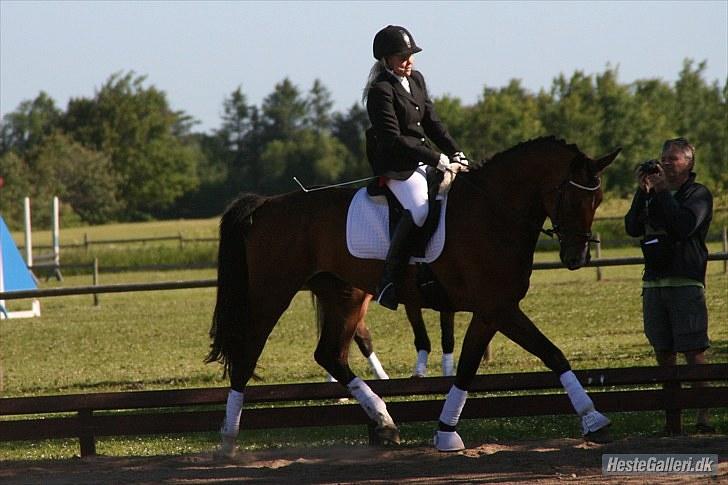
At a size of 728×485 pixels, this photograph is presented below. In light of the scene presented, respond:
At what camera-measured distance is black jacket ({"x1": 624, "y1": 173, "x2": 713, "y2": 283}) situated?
7781 mm

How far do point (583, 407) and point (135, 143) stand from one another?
101541 mm

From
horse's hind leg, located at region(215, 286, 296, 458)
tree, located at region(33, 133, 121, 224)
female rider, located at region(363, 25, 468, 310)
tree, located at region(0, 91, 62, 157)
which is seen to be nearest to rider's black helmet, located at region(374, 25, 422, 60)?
female rider, located at region(363, 25, 468, 310)

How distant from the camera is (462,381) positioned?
791cm

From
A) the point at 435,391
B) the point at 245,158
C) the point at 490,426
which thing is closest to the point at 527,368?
the point at 490,426

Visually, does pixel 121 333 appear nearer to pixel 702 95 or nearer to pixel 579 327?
pixel 579 327

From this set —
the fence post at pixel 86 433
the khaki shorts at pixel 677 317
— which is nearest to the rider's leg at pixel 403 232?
the khaki shorts at pixel 677 317

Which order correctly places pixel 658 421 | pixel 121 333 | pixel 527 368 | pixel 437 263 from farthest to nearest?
pixel 121 333, pixel 527 368, pixel 658 421, pixel 437 263

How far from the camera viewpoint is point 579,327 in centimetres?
1855

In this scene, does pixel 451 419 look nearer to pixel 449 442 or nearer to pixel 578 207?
pixel 449 442

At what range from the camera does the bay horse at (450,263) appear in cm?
736

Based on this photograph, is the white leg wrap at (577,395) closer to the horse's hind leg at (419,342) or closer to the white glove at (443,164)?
the white glove at (443,164)

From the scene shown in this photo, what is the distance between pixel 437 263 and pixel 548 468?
1553 mm

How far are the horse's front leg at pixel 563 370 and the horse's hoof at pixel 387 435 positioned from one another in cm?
132

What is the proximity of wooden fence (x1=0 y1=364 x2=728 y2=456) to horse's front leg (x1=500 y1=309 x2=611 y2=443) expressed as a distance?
1.05 meters
